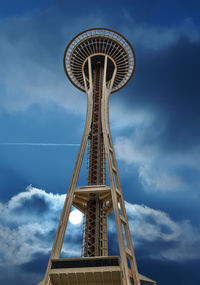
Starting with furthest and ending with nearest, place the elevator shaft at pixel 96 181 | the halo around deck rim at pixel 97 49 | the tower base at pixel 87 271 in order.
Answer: the halo around deck rim at pixel 97 49
the elevator shaft at pixel 96 181
the tower base at pixel 87 271

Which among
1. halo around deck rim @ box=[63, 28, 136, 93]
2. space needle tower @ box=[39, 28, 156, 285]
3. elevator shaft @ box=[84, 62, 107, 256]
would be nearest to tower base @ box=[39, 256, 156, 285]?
space needle tower @ box=[39, 28, 156, 285]

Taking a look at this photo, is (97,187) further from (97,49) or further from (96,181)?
(97,49)

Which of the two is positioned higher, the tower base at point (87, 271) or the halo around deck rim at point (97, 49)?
the halo around deck rim at point (97, 49)

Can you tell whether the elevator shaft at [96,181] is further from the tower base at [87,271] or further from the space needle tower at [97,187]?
the tower base at [87,271]

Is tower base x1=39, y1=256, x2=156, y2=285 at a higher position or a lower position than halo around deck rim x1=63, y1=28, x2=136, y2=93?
lower

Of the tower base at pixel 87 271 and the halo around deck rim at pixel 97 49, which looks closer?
the tower base at pixel 87 271

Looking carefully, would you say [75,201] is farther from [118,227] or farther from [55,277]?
[55,277]

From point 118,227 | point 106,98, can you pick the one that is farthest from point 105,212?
point 106,98

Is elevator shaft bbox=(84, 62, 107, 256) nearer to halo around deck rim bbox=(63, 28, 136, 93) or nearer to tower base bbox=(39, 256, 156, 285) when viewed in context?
halo around deck rim bbox=(63, 28, 136, 93)

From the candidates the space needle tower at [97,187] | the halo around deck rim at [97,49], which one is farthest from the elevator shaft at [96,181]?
the halo around deck rim at [97,49]
